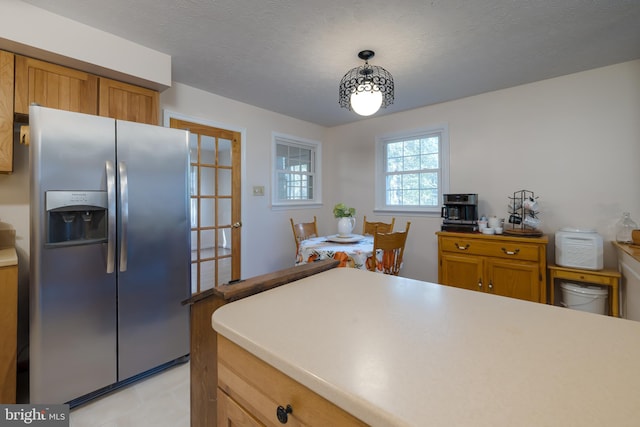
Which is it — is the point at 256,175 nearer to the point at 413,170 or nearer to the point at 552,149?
the point at 413,170

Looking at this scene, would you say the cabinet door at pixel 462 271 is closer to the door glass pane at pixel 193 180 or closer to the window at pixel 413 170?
the window at pixel 413 170

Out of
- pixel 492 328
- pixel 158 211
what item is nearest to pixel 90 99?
pixel 158 211

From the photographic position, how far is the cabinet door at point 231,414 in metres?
0.73

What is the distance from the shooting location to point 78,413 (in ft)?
5.45

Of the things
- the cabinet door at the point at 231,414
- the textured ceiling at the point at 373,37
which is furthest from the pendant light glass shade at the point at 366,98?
the cabinet door at the point at 231,414

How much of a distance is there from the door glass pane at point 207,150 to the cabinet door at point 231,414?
8.47 ft

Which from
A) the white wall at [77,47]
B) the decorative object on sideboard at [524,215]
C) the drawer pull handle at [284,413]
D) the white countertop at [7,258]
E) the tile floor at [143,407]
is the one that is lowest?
the tile floor at [143,407]

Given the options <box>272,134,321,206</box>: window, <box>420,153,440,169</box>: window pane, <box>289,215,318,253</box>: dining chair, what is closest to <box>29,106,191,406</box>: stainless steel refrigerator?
<box>289,215,318,253</box>: dining chair

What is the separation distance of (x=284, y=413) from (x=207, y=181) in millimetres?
2737

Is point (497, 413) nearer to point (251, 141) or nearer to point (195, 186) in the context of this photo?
point (195, 186)

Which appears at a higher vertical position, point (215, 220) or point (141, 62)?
point (141, 62)

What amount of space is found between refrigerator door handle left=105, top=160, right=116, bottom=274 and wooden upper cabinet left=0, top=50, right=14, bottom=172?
24.1 inches

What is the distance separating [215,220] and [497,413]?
3.02m

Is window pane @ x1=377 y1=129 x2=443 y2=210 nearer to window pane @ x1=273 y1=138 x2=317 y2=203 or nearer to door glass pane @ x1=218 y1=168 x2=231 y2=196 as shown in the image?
window pane @ x1=273 y1=138 x2=317 y2=203
